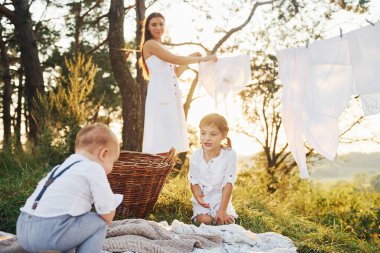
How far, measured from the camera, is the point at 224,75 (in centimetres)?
415

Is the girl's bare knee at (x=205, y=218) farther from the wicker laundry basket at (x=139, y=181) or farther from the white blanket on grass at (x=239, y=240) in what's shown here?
Answer: the wicker laundry basket at (x=139, y=181)

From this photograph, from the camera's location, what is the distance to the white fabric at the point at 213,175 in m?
4.11

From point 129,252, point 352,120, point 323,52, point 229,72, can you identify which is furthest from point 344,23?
point 352,120

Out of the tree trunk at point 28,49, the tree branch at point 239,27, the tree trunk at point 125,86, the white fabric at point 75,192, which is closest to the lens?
the white fabric at point 75,192

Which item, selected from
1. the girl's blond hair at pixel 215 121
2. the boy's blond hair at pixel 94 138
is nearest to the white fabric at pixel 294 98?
the girl's blond hair at pixel 215 121

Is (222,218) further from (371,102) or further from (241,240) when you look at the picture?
(371,102)

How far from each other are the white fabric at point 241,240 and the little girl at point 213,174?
0.34 meters

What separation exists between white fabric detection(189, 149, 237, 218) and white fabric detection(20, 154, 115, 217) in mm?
1742

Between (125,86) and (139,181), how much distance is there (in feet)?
12.5

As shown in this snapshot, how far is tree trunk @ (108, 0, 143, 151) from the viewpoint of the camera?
7711 millimetres

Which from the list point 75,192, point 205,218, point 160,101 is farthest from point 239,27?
point 75,192

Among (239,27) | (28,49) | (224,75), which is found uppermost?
(239,27)

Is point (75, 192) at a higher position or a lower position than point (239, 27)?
lower

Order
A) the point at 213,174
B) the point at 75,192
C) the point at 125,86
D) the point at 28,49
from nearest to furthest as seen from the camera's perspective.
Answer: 1. the point at 75,192
2. the point at 213,174
3. the point at 125,86
4. the point at 28,49
